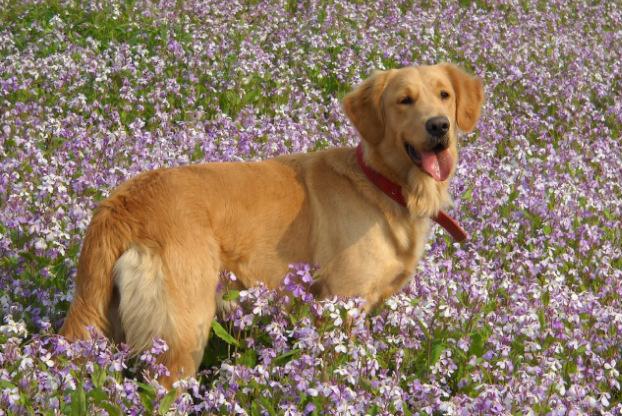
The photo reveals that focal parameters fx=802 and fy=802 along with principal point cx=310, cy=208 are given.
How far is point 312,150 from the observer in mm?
7961

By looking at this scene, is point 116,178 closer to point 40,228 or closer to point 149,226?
point 40,228

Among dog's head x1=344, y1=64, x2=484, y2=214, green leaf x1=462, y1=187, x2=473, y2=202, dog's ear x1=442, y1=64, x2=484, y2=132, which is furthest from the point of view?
green leaf x1=462, y1=187, x2=473, y2=202

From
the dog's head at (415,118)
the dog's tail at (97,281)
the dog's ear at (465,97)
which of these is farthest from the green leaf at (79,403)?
the dog's ear at (465,97)

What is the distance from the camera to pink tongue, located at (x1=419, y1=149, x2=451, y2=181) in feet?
16.2

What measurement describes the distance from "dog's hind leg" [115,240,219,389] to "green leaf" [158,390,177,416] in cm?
34

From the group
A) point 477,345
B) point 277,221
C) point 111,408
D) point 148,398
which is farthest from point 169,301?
point 477,345

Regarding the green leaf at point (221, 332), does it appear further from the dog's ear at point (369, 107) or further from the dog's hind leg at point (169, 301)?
the dog's ear at point (369, 107)

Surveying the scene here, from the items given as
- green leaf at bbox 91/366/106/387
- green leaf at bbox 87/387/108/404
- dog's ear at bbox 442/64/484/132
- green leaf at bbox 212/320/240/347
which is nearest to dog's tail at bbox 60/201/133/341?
green leaf at bbox 91/366/106/387

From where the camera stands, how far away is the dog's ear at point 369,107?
5.20 metres

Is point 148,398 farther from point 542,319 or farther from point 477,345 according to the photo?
point 542,319

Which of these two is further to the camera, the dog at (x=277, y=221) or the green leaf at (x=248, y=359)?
the green leaf at (x=248, y=359)

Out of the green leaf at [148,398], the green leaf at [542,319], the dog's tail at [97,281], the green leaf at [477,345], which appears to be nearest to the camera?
the green leaf at [148,398]

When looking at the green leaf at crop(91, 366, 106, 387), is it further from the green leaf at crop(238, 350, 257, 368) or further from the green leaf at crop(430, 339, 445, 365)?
the green leaf at crop(430, 339, 445, 365)

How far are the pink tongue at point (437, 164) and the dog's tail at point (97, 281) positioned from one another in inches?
73.3
